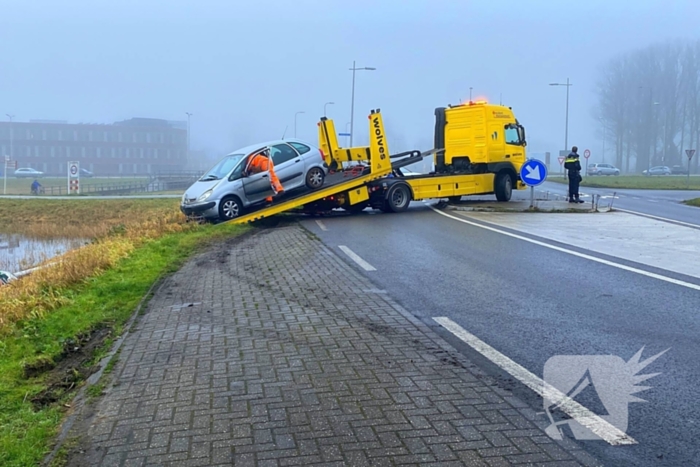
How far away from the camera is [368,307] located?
24.5ft

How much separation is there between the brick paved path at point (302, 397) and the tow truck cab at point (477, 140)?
47.8 ft

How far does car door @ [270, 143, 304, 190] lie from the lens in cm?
1834

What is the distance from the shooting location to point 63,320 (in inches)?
302

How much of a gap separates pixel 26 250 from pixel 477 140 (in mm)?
13774

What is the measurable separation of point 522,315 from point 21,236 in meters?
23.0

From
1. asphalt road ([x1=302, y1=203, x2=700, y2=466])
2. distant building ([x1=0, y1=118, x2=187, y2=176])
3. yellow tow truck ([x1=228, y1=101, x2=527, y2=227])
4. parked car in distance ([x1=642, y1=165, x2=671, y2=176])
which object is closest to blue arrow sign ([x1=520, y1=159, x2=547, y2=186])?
yellow tow truck ([x1=228, y1=101, x2=527, y2=227])

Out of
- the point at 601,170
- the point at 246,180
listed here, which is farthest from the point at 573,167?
the point at 601,170

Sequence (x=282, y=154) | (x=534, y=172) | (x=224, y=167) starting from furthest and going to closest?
(x=534, y=172) < (x=282, y=154) < (x=224, y=167)

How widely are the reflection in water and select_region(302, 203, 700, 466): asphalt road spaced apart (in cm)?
781

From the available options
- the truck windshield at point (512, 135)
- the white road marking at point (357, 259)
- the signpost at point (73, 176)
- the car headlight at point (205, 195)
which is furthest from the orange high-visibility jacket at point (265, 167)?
the signpost at point (73, 176)

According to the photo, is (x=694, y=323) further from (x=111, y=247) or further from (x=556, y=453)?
(x=111, y=247)

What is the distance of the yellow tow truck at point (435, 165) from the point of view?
19109mm

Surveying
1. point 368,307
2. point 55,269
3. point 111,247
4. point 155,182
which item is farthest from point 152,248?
point 155,182

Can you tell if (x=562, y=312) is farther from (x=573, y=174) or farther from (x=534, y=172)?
(x=573, y=174)
